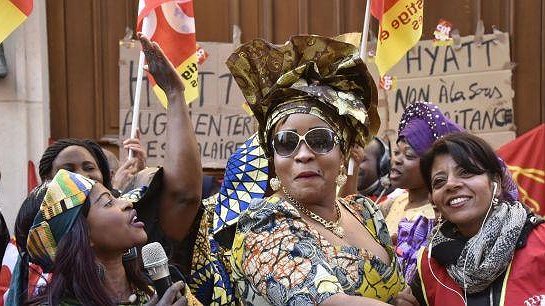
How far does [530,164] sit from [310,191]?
4532 mm

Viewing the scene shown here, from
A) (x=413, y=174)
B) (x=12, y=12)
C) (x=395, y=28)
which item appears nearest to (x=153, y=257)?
(x=413, y=174)

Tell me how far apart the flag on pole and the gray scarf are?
2800mm

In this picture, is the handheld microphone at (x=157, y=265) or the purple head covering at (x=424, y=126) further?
the purple head covering at (x=424, y=126)

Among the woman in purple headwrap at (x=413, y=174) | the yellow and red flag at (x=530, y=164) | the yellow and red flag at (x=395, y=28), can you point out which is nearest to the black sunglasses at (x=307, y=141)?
the woman in purple headwrap at (x=413, y=174)

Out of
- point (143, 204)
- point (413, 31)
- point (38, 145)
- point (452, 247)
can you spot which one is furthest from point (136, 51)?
point (452, 247)

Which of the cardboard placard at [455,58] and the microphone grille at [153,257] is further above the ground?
the cardboard placard at [455,58]

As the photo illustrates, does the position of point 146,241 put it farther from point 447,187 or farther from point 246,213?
point 447,187

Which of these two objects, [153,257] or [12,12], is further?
[12,12]

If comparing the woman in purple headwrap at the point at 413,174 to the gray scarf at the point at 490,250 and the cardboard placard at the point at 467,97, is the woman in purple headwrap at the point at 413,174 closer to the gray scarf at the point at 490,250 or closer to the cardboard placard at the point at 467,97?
the gray scarf at the point at 490,250

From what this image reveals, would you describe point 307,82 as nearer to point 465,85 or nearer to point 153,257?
point 153,257

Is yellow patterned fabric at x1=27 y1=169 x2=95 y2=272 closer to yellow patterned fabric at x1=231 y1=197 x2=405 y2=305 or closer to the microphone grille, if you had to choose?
the microphone grille

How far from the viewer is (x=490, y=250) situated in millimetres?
3742

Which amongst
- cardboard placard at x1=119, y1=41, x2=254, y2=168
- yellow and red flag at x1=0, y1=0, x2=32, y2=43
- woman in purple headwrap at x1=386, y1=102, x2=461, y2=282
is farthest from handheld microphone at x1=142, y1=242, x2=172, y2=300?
cardboard placard at x1=119, y1=41, x2=254, y2=168

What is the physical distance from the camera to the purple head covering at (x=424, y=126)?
5.35 metres
